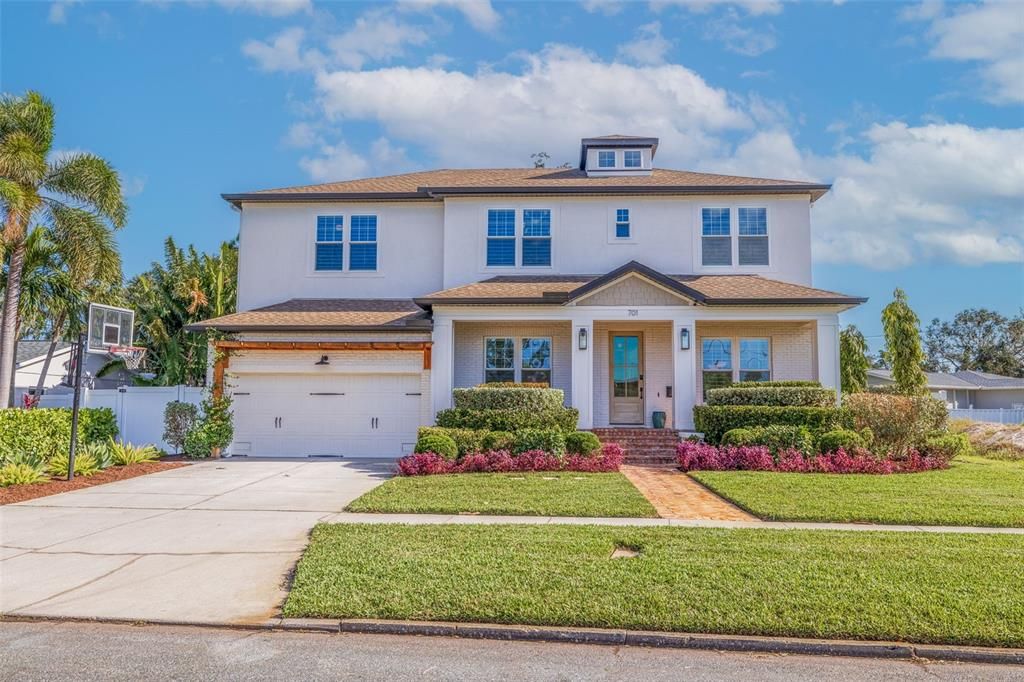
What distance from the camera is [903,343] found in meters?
22.9

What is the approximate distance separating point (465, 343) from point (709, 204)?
7.62 m

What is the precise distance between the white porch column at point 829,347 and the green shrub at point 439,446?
9.00 m

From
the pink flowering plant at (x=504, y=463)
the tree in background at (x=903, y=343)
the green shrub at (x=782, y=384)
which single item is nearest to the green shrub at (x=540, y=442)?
the pink flowering plant at (x=504, y=463)

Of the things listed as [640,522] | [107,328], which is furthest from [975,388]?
[107,328]

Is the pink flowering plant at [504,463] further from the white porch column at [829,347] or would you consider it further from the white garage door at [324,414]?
the white porch column at [829,347]

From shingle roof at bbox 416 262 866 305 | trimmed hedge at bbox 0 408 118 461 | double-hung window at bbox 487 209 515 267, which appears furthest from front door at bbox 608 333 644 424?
trimmed hedge at bbox 0 408 118 461

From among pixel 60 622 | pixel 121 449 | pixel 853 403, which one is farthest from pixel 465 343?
pixel 60 622

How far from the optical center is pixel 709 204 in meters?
18.4

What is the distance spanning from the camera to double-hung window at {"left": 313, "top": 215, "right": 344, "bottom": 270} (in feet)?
62.2

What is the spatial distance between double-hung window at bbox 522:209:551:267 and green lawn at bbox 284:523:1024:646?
38.0 ft

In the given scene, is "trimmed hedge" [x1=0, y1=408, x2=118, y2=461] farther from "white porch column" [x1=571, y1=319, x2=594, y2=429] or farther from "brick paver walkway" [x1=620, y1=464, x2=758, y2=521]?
"brick paver walkway" [x1=620, y1=464, x2=758, y2=521]

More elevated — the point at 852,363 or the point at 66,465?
the point at 852,363

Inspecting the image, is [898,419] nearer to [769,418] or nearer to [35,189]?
[769,418]

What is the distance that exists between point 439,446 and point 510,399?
7.27 ft
